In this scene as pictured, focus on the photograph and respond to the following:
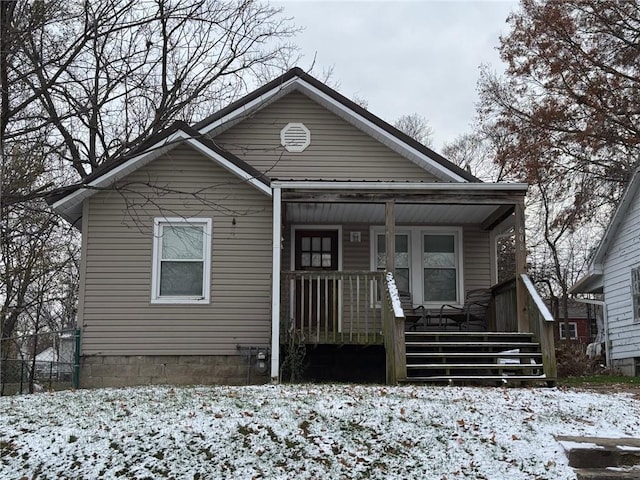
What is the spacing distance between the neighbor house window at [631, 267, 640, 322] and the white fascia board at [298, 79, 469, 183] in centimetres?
578

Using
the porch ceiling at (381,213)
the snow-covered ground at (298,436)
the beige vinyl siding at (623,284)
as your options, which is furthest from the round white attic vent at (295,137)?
the beige vinyl siding at (623,284)

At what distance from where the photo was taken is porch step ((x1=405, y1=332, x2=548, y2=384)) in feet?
32.0

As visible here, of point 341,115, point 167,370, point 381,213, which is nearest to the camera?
point 167,370

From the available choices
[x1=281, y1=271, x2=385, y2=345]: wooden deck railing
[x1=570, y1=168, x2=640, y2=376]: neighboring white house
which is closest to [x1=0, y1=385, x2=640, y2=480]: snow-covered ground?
[x1=281, y1=271, x2=385, y2=345]: wooden deck railing

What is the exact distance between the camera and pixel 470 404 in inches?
291

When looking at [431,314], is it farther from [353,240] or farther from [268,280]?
[268,280]

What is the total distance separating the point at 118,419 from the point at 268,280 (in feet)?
19.0

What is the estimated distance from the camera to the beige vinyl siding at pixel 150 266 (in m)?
12.0

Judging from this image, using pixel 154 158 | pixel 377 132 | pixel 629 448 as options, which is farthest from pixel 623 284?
pixel 629 448

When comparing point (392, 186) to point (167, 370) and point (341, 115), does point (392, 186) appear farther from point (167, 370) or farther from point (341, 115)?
point (167, 370)

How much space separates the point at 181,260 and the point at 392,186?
12.5ft

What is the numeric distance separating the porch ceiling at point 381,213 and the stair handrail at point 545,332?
7.46ft

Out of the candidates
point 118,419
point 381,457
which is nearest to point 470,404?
point 381,457

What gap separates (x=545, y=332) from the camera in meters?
10.0
